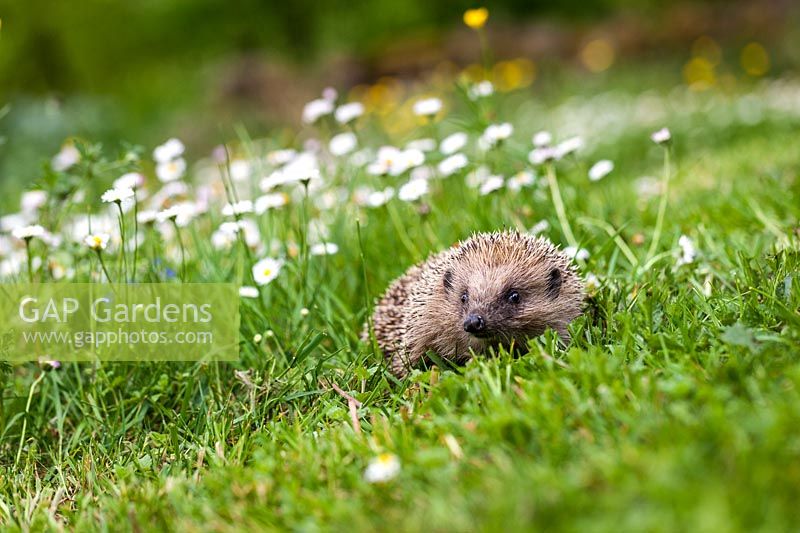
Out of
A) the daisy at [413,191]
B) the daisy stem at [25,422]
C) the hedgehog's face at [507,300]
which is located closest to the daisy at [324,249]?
the daisy at [413,191]

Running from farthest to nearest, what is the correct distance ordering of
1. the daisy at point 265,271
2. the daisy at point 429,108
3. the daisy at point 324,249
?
1. the daisy at point 429,108
2. the daisy at point 324,249
3. the daisy at point 265,271

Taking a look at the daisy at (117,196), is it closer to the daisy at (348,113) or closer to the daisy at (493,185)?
the daisy at (348,113)

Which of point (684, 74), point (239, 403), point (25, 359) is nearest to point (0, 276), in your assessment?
point (25, 359)

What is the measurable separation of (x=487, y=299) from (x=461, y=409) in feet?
2.35

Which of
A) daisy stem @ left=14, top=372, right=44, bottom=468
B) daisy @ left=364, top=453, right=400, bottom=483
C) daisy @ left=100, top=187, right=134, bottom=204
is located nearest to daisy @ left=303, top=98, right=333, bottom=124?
daisy @ left=100, top=187, right=134, bottom=204

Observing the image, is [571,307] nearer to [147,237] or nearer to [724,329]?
[724,329]

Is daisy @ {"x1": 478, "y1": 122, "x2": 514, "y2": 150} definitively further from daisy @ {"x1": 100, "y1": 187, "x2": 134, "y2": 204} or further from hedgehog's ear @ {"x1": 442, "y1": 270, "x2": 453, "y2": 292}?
daisy @ {"x1": 100, "y1": 187, "x2": 134, "y2": 204}

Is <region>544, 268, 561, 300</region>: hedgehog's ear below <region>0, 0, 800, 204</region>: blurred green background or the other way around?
below

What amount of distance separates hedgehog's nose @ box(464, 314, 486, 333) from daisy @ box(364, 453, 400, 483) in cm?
96

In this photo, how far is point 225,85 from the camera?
1783cm

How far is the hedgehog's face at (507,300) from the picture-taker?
137 inches

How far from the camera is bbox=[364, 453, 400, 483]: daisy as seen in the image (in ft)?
7.73

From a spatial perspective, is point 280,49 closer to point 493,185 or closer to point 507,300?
point 493,185

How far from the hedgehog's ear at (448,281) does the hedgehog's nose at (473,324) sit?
0.31 m
